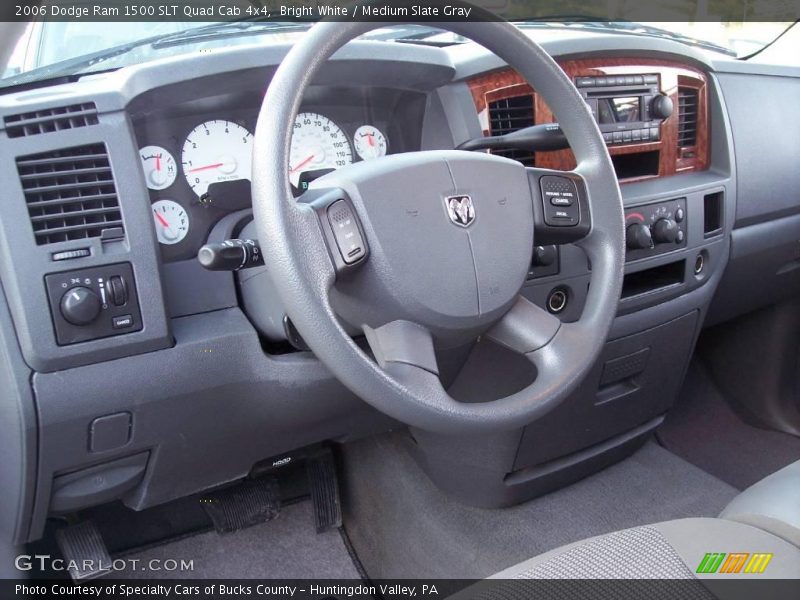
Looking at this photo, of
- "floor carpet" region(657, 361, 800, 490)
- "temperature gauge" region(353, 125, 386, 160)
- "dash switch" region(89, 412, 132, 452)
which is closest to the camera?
"dash switch" region(89, 412, 132, 452)

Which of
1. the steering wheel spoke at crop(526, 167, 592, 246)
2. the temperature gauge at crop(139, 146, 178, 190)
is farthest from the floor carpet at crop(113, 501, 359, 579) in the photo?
the steering wheel spoke at crop(526, 167, 592, 246)

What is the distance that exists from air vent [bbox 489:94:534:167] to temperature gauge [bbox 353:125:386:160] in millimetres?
218

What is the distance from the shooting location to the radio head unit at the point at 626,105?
5.63 feet

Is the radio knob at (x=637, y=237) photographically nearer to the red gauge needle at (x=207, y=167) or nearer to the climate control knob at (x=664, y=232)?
the climate control knob at (x=664, y=232)

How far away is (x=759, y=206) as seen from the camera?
6.64 feet

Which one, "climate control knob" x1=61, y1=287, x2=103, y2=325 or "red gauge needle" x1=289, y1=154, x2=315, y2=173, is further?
"red gauge needle" x1=289, y1=154, x2=315, y2=173

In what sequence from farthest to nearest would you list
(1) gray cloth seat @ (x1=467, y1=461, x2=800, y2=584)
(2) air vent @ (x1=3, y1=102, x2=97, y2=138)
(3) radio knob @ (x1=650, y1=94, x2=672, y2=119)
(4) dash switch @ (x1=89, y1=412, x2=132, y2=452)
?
(3) radio knob @ (x1=650, y1=94, x2=672, y2=119)
(4) dash switch @ (x1=89, y1=412, x2=132, y2=452)
(2) air vent @ (x1=3, y1=102, x2=97, y2=138)
(1) gray cloth seat @ (x1=467, y1=461, x2=800, y2=584)

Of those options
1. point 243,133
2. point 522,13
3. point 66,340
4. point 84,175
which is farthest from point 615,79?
point 66,340

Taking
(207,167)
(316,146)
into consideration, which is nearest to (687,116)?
(316,146)

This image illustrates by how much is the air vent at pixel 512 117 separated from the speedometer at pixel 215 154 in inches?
18.9

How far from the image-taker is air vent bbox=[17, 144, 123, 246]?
1.15m

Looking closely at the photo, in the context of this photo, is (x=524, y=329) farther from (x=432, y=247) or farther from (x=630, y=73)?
(x=630, y=73)

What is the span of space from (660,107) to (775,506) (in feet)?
3.41

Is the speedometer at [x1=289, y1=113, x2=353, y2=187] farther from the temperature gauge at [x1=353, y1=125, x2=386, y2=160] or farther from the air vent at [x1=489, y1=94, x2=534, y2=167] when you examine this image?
the air vent at [x1=489, y1=94, x2=534, y2=167]
